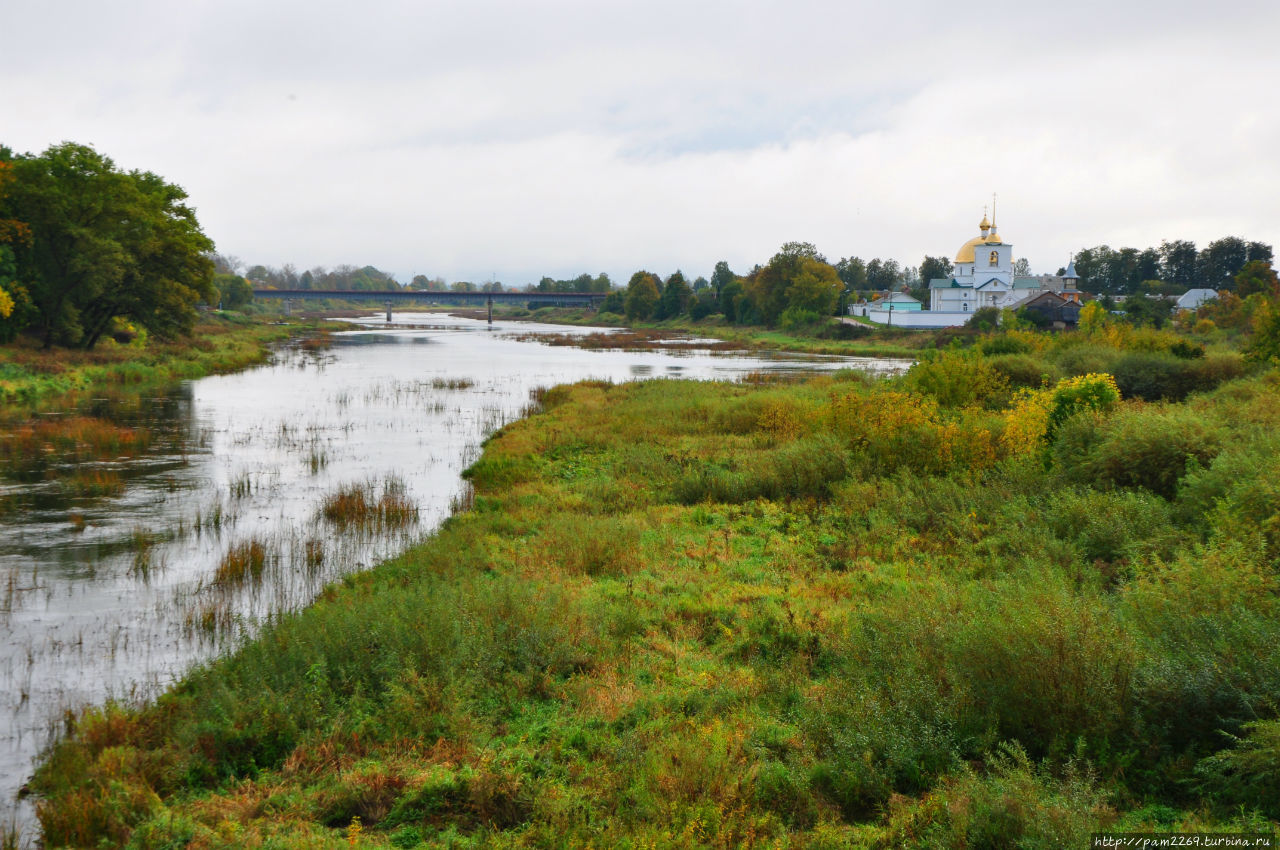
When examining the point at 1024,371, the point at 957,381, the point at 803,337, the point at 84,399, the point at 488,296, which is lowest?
the point at 84,399

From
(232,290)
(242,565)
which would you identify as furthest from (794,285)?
(242,565)

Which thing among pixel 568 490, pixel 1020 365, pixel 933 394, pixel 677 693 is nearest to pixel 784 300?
pixel 1020 365

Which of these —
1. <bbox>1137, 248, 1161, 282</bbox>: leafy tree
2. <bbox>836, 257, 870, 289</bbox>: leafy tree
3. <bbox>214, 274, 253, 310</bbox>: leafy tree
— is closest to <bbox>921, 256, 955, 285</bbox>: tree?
<bbox>836, 257, 870, 289</bbox>: leafy tree

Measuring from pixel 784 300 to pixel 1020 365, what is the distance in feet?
274

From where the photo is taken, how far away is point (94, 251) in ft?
140

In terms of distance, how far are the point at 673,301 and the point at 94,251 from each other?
338ft

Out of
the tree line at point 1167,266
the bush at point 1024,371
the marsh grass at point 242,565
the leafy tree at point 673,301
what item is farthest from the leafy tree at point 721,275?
the marsh grass at point 242,565

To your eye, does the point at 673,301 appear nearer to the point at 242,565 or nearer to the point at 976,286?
the point at 976,286

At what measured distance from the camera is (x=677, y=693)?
27.7 feet

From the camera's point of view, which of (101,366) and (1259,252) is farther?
(1259,252)

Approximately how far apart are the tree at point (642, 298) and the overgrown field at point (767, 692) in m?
126

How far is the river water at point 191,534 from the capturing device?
10078 millimetres

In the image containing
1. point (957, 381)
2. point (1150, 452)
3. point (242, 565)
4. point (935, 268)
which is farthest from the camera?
point (935, 268)

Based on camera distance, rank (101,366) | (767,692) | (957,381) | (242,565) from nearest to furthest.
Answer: (767,692) → (242,565) → (957,381) → (101,366)
